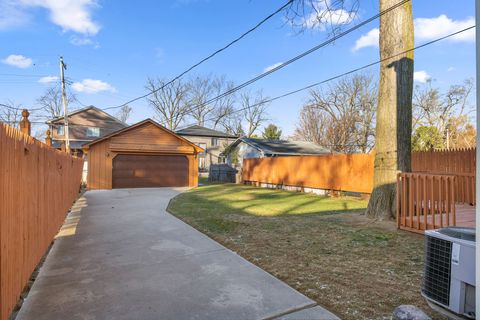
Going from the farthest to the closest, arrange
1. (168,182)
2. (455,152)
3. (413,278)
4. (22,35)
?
(168,182) < (22,35) < (455,152) < (413,278)

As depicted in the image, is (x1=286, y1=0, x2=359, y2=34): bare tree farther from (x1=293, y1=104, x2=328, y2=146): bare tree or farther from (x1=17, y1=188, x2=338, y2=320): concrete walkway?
(x1=293, y1=104, x2=328, y2=146): bare tree

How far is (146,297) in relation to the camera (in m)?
A: 2.98

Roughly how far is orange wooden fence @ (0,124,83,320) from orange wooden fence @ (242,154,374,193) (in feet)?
36.5

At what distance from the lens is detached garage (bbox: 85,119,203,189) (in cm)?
1652

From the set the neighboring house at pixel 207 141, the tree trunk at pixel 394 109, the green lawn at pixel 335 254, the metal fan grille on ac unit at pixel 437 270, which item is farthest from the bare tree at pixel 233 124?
the metal fan grille on ac unit at pixel 437 270

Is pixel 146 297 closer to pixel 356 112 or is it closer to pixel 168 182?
pixel 168 182

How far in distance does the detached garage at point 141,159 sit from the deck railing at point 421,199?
14.1 metres

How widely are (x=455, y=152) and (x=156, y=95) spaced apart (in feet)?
120

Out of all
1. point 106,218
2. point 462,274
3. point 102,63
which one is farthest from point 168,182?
point 462,274

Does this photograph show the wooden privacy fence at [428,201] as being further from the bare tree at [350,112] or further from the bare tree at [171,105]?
the bare tree at [171,105]

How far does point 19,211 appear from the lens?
2850mm

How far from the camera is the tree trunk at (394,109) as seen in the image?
6902 millimetres

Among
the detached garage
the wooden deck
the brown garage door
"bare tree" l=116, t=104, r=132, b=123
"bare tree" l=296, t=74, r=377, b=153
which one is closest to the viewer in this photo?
the wooden deck

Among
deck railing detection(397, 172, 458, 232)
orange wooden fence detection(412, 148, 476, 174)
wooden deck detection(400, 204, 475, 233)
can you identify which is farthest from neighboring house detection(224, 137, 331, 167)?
wooden deck detection(400, 204, 475, 233)
